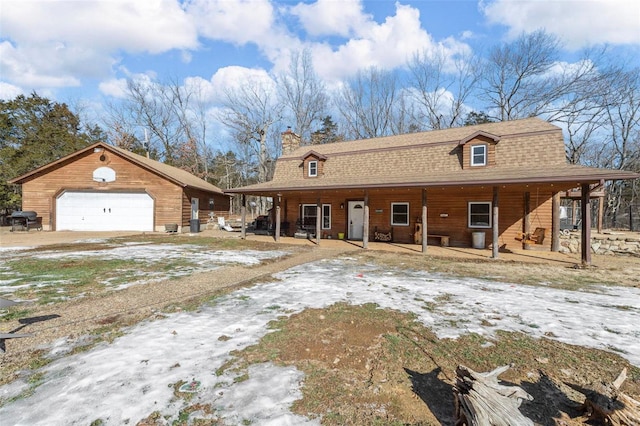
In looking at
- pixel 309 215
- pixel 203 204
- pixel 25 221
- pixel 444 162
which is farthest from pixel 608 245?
pixel 25 221

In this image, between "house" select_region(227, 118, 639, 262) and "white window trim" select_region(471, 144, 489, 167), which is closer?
"house" select_region(227, 118, 639, 262)

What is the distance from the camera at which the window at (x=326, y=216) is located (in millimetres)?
16812

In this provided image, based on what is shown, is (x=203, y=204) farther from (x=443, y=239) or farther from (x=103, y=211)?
(x=443, y=239)

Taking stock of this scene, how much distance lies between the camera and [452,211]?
13.7 metres

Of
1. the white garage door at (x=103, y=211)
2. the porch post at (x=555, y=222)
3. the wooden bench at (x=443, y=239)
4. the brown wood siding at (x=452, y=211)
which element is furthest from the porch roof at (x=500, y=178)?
the white garage door at (x=103, y=211)

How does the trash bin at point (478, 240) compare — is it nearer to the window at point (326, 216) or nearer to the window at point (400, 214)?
the window at point (400, 214)

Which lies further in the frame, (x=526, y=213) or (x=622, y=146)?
(x=622, y=146)

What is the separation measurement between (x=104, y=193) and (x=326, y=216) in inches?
594

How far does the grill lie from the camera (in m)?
18.4

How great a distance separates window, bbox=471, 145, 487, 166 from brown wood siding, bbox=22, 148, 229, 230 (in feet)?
56.9

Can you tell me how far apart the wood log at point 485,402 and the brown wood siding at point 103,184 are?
1992cm

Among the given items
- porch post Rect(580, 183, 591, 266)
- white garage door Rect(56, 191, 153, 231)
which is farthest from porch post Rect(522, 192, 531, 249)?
white garage door Rect(56, 191, 153, 231)

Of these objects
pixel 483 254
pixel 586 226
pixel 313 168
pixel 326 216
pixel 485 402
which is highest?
pixel 313 168

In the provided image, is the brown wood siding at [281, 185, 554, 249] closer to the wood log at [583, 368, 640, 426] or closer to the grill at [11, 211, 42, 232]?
the wood log at [583, 368, 640, 426]
